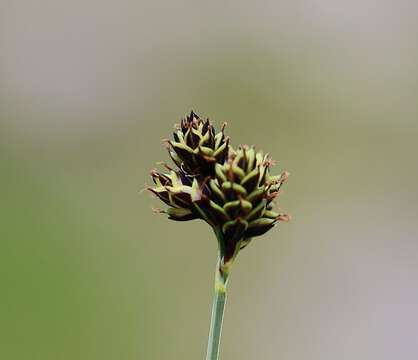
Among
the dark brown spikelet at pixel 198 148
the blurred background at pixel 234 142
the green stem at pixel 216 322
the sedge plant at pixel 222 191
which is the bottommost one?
the green stem at pixel 216 322

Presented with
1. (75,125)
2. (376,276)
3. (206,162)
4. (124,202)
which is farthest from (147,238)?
(206,162)

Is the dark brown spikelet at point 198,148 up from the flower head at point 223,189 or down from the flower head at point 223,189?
up

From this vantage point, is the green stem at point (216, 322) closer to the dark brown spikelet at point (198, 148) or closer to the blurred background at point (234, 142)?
the dark brown spikelet at point (198, 148)

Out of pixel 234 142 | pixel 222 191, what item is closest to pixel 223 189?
pixel 222 191

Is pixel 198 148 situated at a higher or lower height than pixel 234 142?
lower

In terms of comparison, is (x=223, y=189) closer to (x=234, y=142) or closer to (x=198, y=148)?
(x=198, y=148)

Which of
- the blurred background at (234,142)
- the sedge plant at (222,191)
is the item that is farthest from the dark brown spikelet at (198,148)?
the blurred background at (234,142)

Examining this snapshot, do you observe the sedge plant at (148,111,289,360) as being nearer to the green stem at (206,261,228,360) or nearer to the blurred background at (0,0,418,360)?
the green stem at (206,261,228,360)
